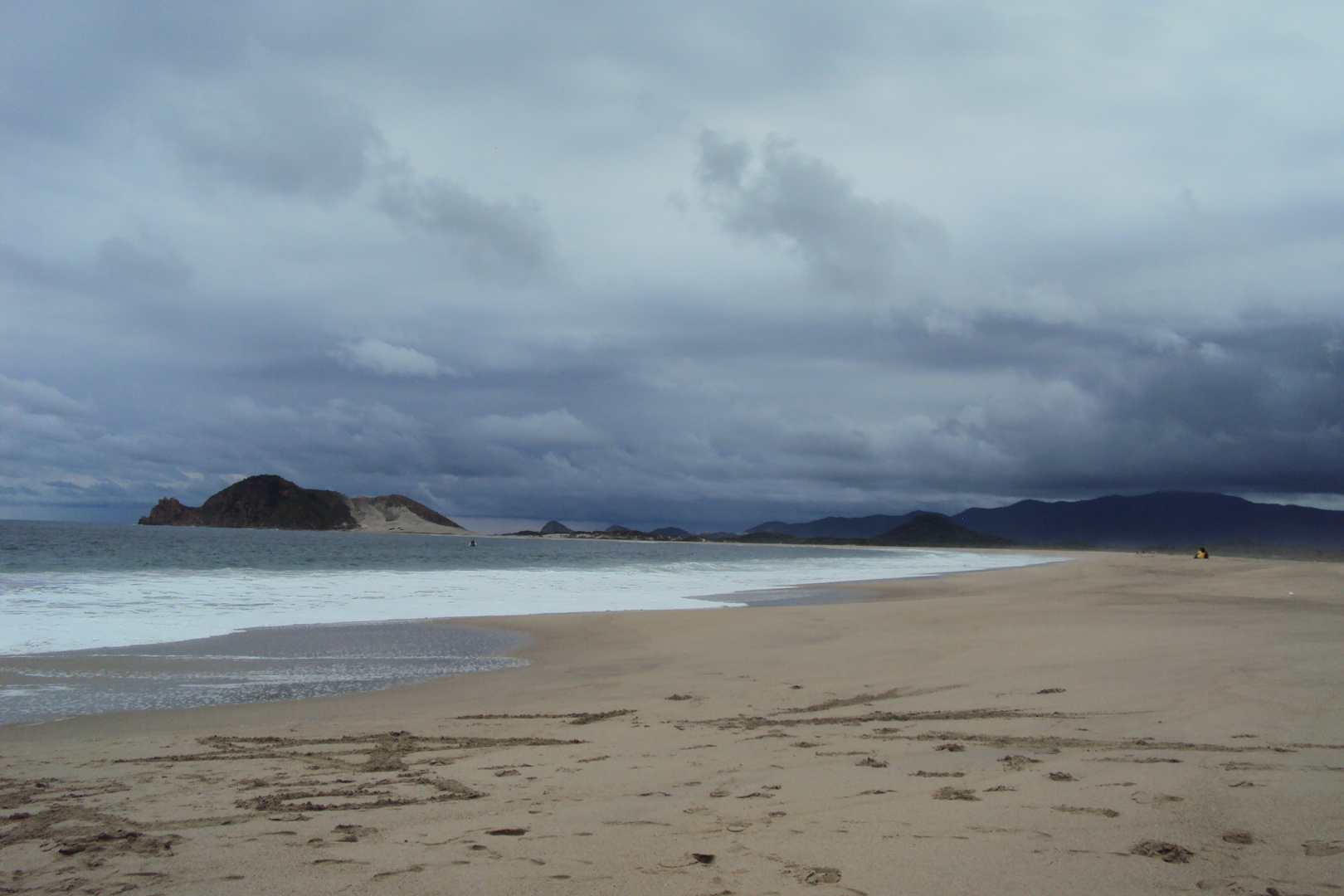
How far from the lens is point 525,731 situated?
7395 millimetres

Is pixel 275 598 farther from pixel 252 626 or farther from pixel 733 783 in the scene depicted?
pixel 733 783

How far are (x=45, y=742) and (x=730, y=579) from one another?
3138cm

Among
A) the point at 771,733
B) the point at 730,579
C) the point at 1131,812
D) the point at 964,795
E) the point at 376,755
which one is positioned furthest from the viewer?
the point at 730,579

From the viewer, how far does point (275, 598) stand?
22.8m

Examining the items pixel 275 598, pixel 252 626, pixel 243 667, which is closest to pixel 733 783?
pixel 243 667

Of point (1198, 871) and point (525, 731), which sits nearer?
point (1198, 871)

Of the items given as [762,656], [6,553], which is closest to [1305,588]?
[762,656]

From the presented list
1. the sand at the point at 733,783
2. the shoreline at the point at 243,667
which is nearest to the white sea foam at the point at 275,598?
the shoreline at the point at 243,667

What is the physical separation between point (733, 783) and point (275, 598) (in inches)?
829

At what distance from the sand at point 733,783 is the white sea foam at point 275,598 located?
28.6 ft

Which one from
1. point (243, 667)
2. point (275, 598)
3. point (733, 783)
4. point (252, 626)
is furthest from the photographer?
point (275, 598)

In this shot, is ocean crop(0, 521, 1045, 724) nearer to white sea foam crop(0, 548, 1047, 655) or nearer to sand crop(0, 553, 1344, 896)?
white sea foam crop(0, 548, 1047, 655)

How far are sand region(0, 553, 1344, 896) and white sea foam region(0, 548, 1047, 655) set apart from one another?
28.6ft

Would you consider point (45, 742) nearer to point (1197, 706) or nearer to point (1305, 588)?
point (1197, 706)
